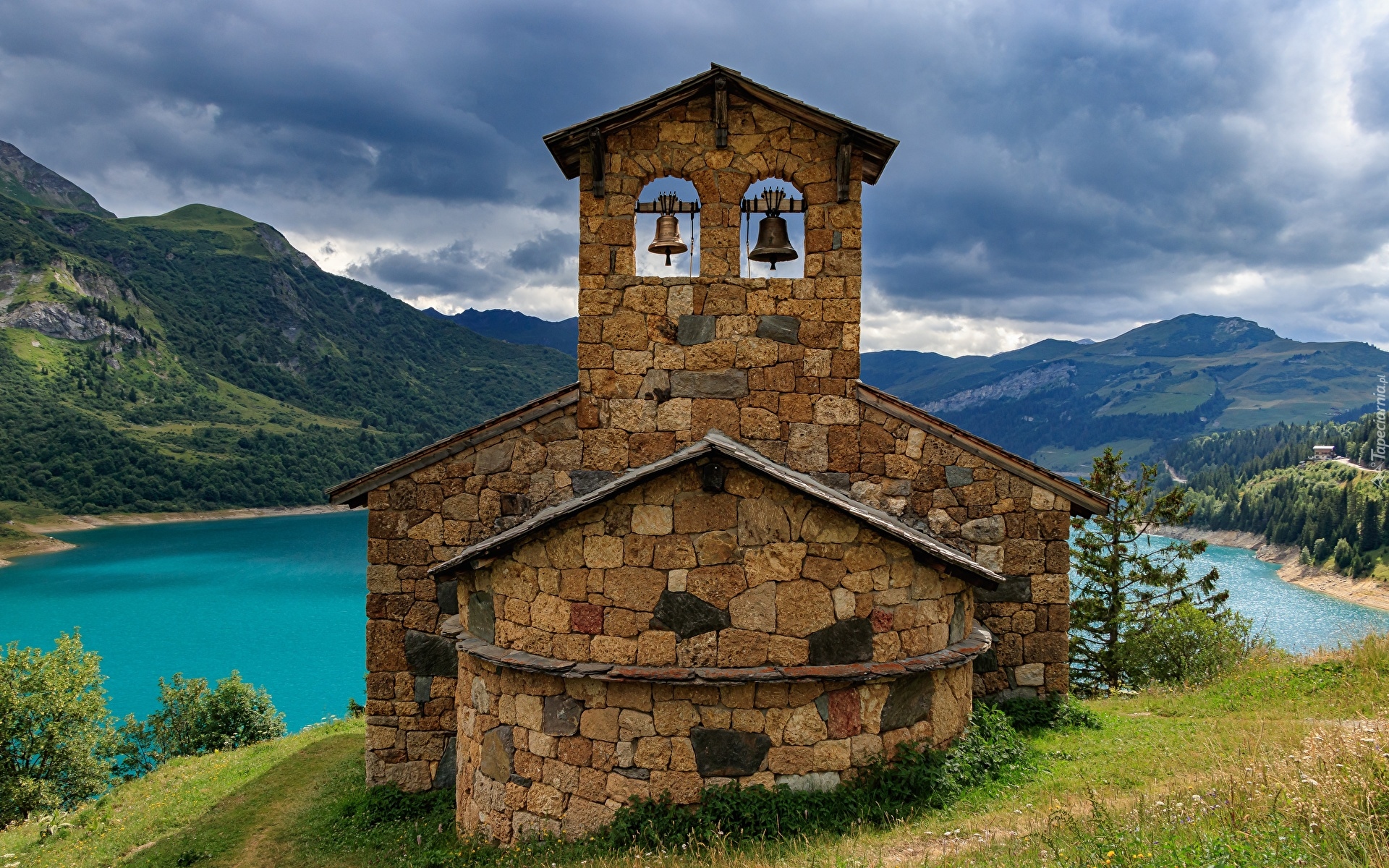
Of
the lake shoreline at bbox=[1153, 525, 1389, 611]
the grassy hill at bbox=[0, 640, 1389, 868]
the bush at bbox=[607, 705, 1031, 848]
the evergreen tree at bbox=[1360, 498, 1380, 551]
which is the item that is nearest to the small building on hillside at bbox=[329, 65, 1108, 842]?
the bush at bbox=[607, 705, 1031, 848]

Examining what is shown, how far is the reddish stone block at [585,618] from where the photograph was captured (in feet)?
20.1

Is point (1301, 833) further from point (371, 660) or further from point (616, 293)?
point (371, 660)

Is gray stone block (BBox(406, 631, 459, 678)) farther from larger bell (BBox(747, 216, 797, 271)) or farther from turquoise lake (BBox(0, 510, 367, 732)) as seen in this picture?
turquoise lake (BBox(0, 510, 367, 732))

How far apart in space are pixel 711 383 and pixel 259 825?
24.4 feet

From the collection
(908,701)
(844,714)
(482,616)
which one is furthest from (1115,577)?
(482,616)

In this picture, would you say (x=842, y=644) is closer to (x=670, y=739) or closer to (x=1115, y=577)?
(x=670, y=739)

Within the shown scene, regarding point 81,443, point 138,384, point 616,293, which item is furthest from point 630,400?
point 138,384

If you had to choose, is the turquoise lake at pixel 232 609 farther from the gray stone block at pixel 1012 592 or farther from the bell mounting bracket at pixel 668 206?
the bell mounting bracket at pixel 668 206

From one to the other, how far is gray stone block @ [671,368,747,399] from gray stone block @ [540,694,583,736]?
327 centimetres

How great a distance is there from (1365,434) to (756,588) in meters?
130

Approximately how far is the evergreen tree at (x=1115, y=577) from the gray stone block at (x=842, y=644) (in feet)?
53.4

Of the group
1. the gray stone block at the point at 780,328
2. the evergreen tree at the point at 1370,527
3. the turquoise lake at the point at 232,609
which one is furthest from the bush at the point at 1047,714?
the evergreen tree at the point at 1370,527

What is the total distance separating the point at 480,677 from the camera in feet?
21.8

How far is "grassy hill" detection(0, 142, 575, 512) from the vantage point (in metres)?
89.2
